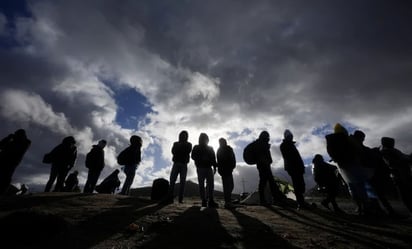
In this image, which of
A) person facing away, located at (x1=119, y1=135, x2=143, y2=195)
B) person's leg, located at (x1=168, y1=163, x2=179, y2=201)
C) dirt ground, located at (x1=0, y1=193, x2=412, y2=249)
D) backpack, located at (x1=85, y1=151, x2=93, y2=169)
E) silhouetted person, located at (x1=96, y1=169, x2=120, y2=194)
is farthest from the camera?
silhouetted person, located at (x1=96, y1=169, x2=120, y2=194)

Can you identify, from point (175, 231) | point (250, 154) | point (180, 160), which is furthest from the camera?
point (250, 154)

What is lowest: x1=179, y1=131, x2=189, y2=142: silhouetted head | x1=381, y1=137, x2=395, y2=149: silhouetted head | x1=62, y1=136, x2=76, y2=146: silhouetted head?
x1=381, y1=137, x2=395, y2=149: silhouetted head

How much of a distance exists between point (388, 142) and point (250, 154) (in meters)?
4.19

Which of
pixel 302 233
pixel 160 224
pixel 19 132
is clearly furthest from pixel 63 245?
pixel 19 132

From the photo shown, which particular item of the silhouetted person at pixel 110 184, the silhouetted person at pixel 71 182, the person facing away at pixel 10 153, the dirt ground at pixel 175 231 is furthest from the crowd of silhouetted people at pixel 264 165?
the silhouetted person at pixel 71 182

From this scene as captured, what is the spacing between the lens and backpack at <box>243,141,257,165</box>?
8.12 metres

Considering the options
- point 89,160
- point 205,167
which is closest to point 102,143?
point 89,160

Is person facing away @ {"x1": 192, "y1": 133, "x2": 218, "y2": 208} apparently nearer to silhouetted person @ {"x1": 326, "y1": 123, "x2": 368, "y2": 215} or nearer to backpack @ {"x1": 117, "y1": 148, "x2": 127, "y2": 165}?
backpack @ {"x1": 117, "y1": 148, "x2": 127, "y2": 165}

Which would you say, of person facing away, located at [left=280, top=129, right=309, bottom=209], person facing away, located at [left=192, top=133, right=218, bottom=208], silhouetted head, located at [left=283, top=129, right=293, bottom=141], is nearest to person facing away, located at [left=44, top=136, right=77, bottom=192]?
person facing away, located at [left=192, top=133, right=218, bottom=208]

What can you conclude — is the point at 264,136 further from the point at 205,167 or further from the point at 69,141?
the point at 69,141

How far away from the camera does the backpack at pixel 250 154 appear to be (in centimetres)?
812

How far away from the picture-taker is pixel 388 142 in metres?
6.70

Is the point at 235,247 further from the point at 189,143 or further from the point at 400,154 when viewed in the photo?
the point at 400,154

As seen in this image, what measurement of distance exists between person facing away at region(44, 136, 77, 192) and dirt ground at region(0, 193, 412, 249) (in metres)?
3.38
